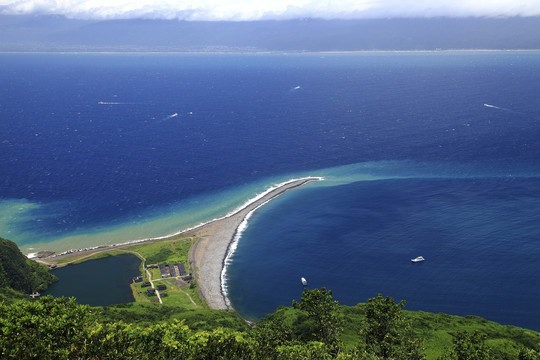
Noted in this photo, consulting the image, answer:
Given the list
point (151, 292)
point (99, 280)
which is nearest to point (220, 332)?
point (151, 292)

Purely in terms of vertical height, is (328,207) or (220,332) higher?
(220,332)

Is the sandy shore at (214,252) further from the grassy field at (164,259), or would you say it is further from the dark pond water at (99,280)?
the dark pond water at (99,280)

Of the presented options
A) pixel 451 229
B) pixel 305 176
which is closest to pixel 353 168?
pixel 305 176

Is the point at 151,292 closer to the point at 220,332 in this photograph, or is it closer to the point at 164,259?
Answer: the point at 164,259

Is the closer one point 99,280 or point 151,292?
point 151,292

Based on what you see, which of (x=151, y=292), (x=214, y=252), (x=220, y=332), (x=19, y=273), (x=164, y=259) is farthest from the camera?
(x=214, y=252)

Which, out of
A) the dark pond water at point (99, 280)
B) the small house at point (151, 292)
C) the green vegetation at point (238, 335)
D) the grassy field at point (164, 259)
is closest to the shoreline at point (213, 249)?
the grassy field at point (164, 259)

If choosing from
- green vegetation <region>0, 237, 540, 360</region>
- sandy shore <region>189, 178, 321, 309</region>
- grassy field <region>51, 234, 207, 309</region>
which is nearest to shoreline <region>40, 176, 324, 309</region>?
sandy shore <region>189, 178, 321, 309</region>
